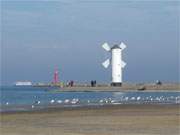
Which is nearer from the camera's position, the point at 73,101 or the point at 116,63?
the point at 73,101

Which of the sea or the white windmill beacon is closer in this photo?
the sea

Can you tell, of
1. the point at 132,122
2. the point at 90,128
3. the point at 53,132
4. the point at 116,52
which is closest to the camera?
the point at 53,132

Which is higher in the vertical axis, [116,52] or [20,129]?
[116,52]

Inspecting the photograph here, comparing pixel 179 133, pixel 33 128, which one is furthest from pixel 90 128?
pixel 179 133

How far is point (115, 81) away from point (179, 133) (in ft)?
356

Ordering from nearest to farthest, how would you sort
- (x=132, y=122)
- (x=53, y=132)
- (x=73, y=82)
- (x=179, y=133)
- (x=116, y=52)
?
(x=179, y=133) < (x=53, y=132) < (x=132, y=122) < (x=116, y=52) < (x=73, y=82)

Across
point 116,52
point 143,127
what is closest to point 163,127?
point 143,127

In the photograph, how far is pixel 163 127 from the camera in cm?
2639

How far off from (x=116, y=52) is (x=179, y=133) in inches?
4135

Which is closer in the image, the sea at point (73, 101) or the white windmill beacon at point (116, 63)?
the sea at point (73, 101)

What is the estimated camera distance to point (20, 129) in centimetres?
2669

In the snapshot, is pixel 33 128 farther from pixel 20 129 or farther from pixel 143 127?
pixel 143 127

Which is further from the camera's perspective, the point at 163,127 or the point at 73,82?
the point at 73,82

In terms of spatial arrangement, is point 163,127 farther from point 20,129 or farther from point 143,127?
point 20,129
